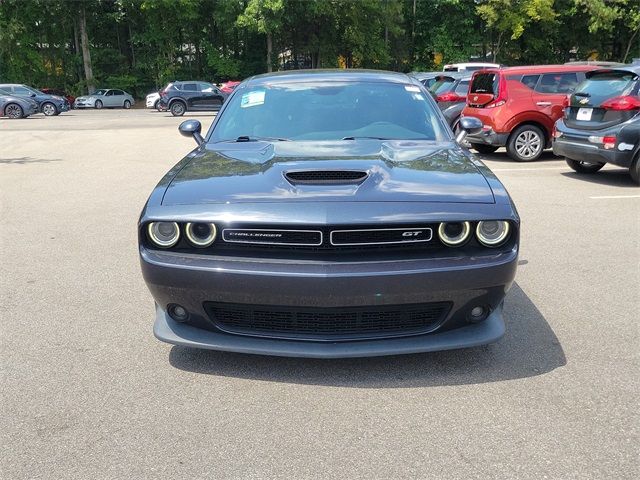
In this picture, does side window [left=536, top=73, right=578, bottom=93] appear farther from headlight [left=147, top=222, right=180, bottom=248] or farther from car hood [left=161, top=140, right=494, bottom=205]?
headlight [left=147, top=222, right=180, bottom=248]

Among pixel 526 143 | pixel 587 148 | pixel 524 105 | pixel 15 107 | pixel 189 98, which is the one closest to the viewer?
pixel 587 148

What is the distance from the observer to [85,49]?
4278 cm

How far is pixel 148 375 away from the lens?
3.16m

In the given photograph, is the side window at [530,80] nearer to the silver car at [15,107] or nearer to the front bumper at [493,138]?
the front bumper at [493,138]

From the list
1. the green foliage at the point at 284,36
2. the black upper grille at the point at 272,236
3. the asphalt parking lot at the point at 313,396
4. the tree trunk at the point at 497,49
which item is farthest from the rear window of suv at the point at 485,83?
the tree trunk at the point at 497,49

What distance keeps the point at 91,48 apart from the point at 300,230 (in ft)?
160

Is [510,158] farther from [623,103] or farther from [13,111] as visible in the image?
[13,111]

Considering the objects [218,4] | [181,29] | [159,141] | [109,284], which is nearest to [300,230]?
[109,284]

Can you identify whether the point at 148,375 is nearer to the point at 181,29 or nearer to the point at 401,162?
the point at 401,162

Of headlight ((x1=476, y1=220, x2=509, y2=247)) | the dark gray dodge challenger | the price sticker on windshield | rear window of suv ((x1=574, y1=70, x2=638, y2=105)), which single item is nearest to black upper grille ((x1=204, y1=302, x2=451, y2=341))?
the dark gray dodge challenger

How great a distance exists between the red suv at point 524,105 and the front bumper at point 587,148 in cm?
151

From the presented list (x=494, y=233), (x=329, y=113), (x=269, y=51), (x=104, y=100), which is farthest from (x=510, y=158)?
(x=269, y=51)

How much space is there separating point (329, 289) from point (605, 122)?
7.09 meters

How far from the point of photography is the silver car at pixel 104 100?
37.8m
